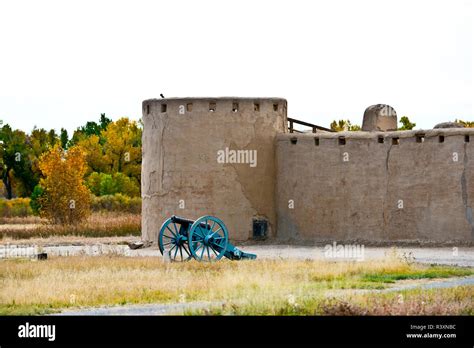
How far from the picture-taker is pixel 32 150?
6862cm

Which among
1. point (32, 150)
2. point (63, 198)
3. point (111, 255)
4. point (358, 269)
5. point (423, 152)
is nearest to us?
point (358, 269)

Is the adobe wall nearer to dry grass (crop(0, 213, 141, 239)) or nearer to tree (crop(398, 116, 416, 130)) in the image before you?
dry grass (crop(0, 213, 141, 239))

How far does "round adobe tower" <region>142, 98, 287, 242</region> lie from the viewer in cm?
2911

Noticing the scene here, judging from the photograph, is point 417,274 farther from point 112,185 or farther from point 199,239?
point 112,185

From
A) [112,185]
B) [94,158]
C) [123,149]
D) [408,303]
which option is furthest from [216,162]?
[94,158]

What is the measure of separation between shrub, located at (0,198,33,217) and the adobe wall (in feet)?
97.6

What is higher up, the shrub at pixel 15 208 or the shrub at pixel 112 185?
the shrub at pixel 112 185

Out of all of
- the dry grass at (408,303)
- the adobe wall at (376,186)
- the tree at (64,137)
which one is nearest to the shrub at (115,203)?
the adobe wall at (376,186)

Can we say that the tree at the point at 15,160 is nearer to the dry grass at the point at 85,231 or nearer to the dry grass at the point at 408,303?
the dry grass at the point at 85,231

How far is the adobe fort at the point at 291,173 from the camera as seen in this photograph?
27.5 meters

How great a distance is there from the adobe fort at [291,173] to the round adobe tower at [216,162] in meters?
0.03
